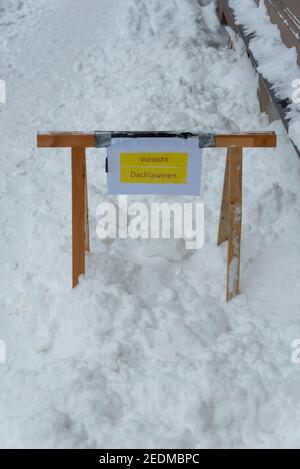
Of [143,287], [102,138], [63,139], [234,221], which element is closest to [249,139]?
[234,221]

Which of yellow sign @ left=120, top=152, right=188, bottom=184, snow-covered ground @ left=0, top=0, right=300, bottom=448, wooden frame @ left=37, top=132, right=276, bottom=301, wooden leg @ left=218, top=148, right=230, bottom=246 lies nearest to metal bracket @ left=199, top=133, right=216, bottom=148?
wooden frame @ left=37, top=132, right=276, bottom=301

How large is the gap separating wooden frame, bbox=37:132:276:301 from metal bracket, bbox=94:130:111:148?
25 mm

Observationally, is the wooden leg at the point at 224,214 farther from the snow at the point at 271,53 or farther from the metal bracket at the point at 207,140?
the snow at the point at 271,53

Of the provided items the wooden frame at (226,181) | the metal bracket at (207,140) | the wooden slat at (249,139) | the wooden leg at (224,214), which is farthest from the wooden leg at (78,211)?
the wooden leg at (224,214)

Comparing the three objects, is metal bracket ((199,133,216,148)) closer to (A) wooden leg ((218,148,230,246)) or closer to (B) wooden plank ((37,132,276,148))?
(B) wooden plank ((37,132,276,148))

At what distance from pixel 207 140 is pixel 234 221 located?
73cm

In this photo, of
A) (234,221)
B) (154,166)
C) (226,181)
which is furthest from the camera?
(226,181)

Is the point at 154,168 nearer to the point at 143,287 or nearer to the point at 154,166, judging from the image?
the point at 154,166

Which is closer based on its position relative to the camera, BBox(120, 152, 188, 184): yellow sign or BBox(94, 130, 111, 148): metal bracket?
BBox(94, 130, 111, 148): metal bracket

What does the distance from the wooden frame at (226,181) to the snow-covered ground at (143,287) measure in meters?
0.21

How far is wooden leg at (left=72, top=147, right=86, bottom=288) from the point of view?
15.5ft

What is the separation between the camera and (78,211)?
15.9 ft

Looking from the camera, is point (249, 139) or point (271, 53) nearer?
point (249, 139)

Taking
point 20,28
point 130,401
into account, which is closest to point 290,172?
point 130,401
